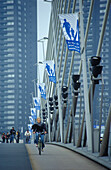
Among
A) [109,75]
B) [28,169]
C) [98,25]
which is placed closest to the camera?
[28,169]

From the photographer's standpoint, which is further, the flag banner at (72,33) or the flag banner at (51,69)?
the flag banner at (51,69)

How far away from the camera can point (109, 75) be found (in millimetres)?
19484

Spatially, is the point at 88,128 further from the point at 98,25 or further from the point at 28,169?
the point at 28,169

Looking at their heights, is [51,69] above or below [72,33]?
below

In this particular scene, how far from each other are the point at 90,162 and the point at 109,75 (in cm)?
590

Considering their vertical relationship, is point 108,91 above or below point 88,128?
above

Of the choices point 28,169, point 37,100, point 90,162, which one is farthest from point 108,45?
point 37,100

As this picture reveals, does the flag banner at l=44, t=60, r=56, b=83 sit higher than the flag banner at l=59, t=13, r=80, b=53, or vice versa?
the flag banner at l=59, t=13, r=80, b=53

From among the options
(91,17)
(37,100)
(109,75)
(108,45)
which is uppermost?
(91,17)

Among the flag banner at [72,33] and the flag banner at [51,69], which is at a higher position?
the flag banner at [72,33]

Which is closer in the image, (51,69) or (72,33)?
(72,33)

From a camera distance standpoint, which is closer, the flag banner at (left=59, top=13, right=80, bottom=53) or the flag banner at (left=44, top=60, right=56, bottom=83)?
the flag banner at (left=59, top=13, right=80, bottom=53)

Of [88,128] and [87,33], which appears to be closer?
[88,128]

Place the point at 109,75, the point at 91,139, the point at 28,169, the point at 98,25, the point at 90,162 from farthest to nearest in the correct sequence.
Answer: the point at 98,25 → the point at 109,75 → the point at 91,139 → the point at 90,162 → the point at 28,169
